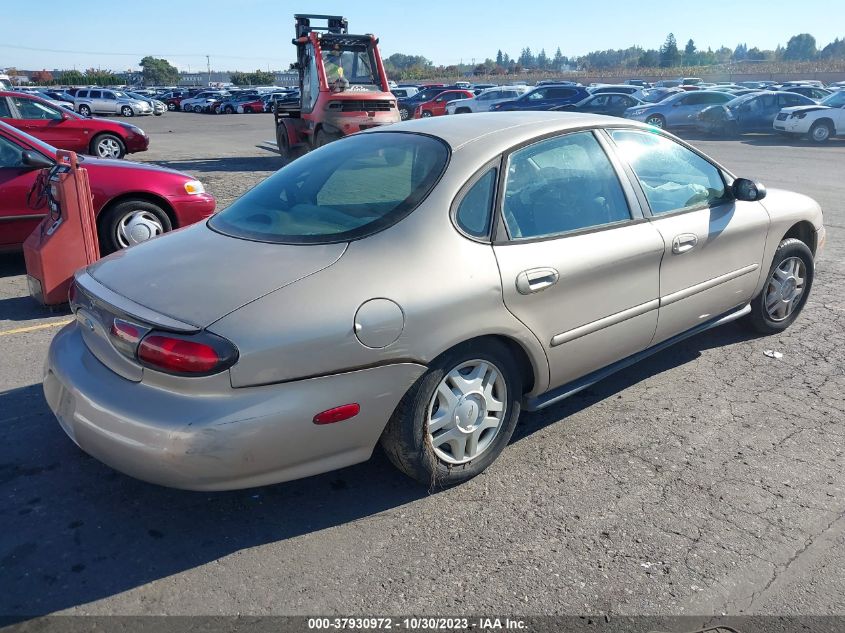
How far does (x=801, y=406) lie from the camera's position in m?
4.18

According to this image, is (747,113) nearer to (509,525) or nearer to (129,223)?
(129,223)

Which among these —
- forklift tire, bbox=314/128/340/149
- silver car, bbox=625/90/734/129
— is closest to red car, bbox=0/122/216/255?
forklift tire, bbox=314/128/340/149

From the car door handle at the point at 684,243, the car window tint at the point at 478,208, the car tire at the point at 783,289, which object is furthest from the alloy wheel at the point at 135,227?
the car tire at the point at 783,289

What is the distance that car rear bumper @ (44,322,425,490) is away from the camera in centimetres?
266

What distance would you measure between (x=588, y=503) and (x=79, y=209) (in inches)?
176

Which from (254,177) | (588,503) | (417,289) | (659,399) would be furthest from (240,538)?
(254,177)

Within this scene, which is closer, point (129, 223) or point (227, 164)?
point (129, 223)

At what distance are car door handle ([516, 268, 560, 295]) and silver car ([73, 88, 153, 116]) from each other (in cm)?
3909

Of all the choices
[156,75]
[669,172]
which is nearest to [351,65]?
[669,172]

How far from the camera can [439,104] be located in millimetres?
31359

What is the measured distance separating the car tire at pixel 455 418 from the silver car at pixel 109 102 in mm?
39171

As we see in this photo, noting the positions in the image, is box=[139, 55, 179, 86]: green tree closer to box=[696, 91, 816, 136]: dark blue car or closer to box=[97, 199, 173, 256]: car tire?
box=[696, 91, 816, 136]: dark blue car

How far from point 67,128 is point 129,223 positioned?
10223 mm

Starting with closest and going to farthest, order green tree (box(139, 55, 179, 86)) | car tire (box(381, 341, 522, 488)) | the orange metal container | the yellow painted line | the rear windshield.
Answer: car tire (box(381, 341, 522, 488)), the rear windshield, the yellow painted line, the orange metal container, green tree (box(139, 55, 179, 86))
